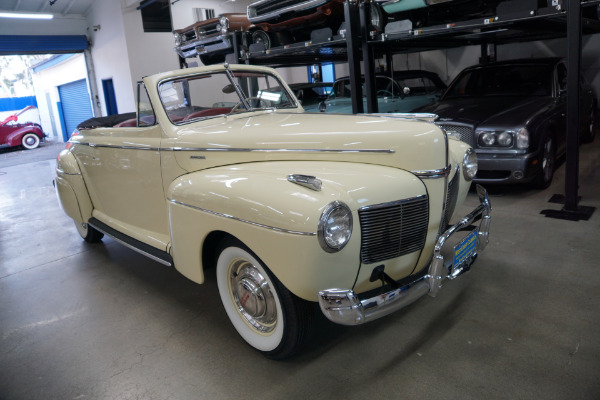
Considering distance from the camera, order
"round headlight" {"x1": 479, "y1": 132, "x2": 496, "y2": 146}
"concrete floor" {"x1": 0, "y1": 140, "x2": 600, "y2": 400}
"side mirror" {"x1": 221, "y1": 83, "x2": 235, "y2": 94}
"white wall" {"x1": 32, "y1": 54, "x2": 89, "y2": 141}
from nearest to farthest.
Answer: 1. "concrete floor" {"x1": 0, "y1": 140, "x2": 600, "y2": 400}
2. "side mirror" {"x1": 221, "y1": 83, "x2": 235, "y2": 94}
3. "round headlight" {"x1": 479, "y1": 132, "x2": 496, "y2": 146}
4. "white wall" {"x1": 32, "y1": 54, "x2": 89, "y2": 141}

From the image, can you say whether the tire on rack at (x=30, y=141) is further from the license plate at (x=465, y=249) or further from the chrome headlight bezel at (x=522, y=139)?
the license plate at (x=465, y=249)

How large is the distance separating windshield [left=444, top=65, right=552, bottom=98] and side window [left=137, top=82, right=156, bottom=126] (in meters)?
4.51

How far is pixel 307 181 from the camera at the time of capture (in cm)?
214

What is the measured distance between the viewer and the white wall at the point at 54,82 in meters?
16.7

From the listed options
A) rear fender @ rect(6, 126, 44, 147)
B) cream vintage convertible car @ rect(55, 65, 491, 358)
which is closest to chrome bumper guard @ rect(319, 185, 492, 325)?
cream vintage convertible car @ rect(55, 65, 491, 358)

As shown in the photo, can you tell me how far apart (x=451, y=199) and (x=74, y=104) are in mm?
18498

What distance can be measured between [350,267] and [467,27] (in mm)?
3995

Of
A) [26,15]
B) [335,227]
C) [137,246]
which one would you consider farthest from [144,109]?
[26,15]

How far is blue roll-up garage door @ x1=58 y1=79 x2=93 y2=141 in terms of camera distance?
16841 mm

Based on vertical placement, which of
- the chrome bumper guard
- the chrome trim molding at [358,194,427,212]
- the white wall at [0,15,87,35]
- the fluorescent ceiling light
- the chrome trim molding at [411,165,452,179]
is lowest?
the chrome bumper guard

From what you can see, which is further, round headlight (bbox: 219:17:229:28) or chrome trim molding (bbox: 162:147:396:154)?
round headlight (bbox: 219:17:229:28)

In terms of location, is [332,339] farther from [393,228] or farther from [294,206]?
[294,206]

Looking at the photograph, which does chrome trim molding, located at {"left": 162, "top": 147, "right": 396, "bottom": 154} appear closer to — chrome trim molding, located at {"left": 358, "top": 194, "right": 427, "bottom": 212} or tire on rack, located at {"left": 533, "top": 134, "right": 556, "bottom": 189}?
chrome trim molding, located at {"left": 358, "top": 194, "right": 427, "bottom": 212}

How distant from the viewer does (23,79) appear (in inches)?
942
